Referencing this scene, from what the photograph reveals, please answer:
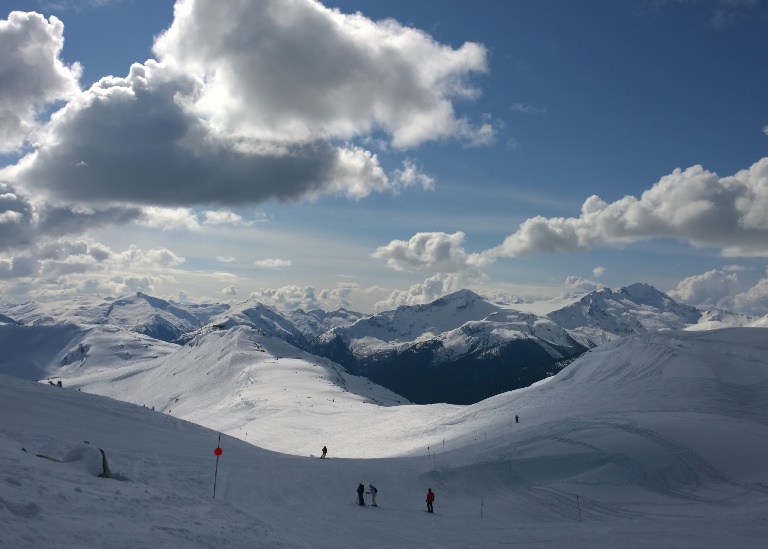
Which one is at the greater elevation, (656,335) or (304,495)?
(656,335)

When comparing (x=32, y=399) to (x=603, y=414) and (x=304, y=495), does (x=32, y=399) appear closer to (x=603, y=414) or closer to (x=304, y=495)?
(x=304, y=495)

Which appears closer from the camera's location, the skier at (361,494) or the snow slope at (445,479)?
the snow slope at (445,479)

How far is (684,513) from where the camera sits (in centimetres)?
2981

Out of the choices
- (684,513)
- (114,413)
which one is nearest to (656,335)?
(684,513)

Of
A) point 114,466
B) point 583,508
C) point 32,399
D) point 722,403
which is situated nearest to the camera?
point 114,466

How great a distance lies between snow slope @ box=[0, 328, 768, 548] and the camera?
674 inches

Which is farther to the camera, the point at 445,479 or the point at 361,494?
the point at 445,479

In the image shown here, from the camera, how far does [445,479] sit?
3662 cm

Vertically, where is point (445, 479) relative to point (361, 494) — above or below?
below

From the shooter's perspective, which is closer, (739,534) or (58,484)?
(58,484)

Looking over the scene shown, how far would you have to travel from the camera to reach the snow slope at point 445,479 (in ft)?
56.1

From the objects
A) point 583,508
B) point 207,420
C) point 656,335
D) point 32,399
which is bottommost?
point 207,420

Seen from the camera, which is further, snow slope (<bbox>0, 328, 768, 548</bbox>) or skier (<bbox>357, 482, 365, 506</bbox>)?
skier (<bbox>357, 482, 365, 506</bbox>)

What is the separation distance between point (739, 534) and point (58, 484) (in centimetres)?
2748
